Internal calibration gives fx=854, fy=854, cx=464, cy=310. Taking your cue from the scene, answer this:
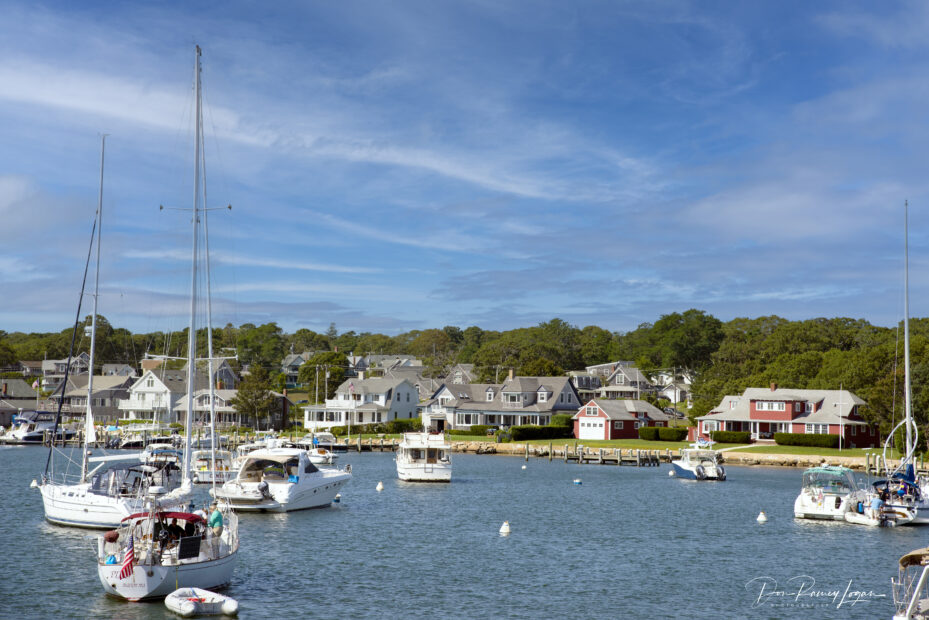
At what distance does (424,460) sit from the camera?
62156mm

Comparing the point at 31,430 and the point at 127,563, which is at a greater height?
the point at 127,563

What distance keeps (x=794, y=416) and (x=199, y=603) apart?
274ft

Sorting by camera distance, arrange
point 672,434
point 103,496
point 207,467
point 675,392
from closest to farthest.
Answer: point 103,496
point 207,467
point 672,434
point 675,392

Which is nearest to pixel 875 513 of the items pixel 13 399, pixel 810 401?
pixel 810 401

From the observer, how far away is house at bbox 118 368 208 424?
399 ft

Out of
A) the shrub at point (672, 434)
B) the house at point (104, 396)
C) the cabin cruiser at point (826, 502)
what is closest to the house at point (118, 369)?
the house at point (104, 396)

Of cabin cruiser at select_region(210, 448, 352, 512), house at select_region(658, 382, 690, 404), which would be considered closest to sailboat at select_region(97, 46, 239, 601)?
cabin cruiser at select_region(210, 448, 352, 512)

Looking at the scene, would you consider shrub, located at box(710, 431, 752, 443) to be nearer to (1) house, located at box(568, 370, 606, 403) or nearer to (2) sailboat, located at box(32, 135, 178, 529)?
(1) house, located at box(568, 370, 606, 403)

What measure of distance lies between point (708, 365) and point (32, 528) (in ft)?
514

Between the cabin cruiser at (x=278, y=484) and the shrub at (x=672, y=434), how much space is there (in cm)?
5845

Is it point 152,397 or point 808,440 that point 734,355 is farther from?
point 152,397

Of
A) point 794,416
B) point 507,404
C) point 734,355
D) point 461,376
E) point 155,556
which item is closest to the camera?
point 155,556

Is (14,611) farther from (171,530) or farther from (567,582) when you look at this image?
(567,582)

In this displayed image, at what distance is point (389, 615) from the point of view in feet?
82.3
